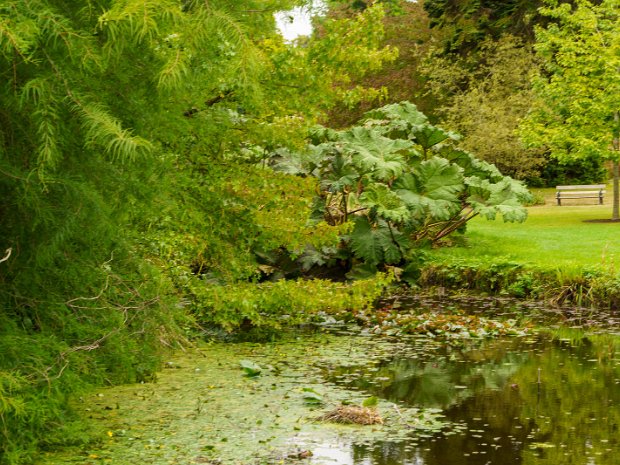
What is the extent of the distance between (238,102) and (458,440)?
211 inches

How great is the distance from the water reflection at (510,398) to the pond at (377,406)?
2 centimetres

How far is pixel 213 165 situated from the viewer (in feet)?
39.6

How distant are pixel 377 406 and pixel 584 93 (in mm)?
15069

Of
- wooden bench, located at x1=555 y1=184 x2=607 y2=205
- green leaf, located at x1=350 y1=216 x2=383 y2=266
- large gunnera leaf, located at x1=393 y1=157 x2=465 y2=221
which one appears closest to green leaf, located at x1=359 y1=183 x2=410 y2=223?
green leaf, located at x1=350 y1=216 x2=383 y2=266

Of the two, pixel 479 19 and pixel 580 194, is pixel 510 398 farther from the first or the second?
pixel 479 19

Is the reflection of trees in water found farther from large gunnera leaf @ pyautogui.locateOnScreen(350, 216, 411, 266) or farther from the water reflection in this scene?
large gunnera leaf @ pyautogui.locateOnScreen(350, 216, 411, 266)

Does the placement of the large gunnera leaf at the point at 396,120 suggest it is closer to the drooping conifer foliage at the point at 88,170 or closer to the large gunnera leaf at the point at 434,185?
the large gunnera leaf at the point at 434,185

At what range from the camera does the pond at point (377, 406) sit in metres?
7.80

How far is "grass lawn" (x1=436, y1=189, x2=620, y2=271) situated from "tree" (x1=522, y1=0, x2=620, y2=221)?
1698mm

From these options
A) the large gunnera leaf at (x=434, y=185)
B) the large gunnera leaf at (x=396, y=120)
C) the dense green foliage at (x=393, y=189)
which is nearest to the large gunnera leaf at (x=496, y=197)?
the dense green foliage at (x=393, y=189)

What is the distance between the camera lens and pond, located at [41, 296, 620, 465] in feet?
25.6

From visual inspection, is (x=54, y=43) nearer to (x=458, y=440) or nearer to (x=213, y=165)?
(x=458, y=440)

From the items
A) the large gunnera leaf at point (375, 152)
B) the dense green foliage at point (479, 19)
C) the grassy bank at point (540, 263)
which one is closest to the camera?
the grassy bank at point (540, 263)

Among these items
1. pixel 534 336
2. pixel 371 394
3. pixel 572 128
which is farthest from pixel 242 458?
pixel 572 128
